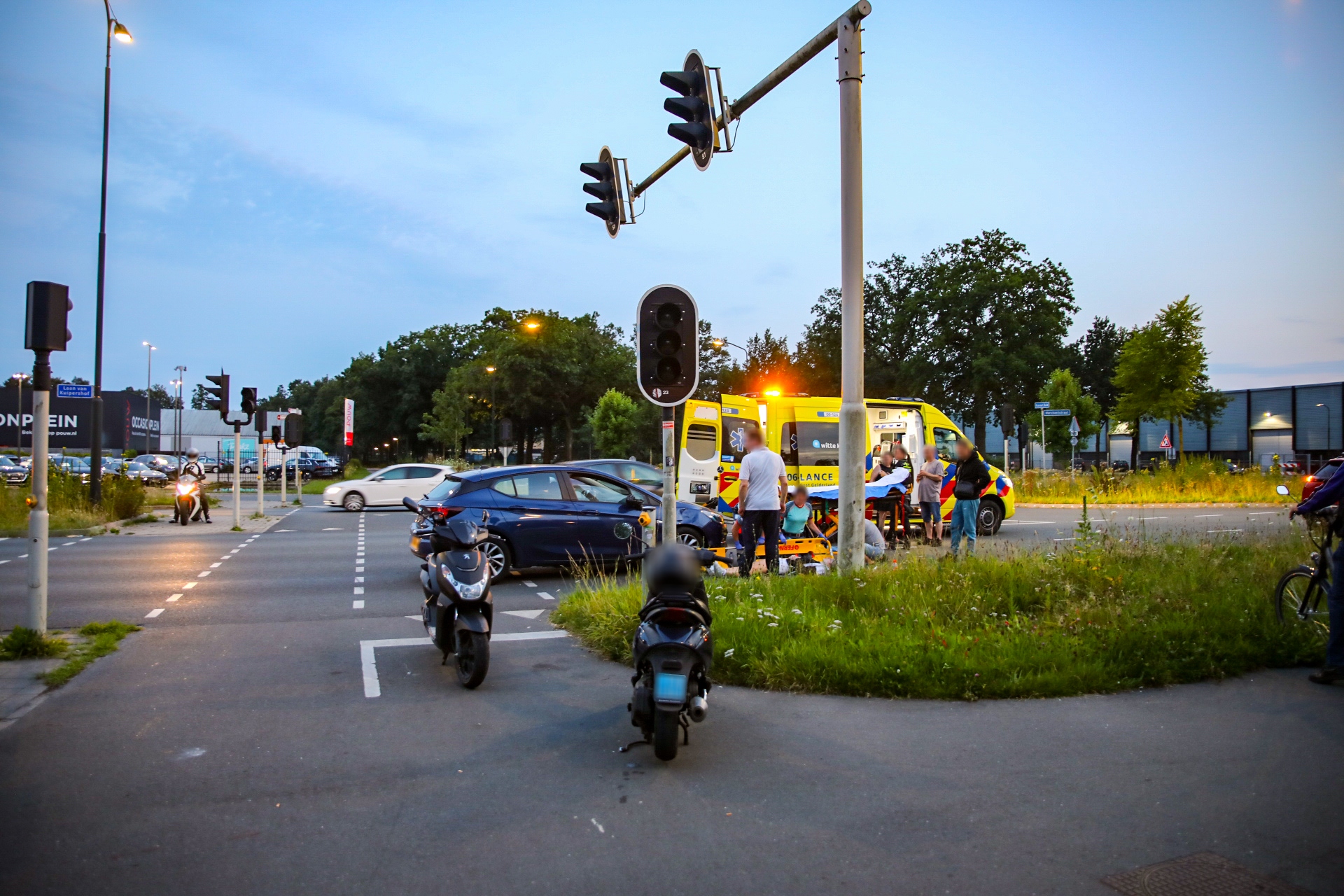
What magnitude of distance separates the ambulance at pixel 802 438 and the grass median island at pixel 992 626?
7.70 metres

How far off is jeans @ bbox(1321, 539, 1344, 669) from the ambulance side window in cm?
1133

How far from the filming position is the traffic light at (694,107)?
8.28 metres

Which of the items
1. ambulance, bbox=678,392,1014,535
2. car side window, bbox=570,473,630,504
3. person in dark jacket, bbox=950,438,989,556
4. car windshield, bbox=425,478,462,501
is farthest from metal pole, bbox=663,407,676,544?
ambulance, bbox=678,392,1014,535

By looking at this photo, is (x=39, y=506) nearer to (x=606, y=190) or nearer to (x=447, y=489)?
(x=447, y=489)

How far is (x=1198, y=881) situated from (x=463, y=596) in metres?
4.60

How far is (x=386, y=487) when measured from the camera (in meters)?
29.7

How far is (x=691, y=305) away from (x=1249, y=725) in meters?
4.65

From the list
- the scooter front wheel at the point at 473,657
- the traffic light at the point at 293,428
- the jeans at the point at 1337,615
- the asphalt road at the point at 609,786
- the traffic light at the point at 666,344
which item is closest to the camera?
the asphalt road at the point at 609,786

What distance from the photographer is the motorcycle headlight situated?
643 centimetres

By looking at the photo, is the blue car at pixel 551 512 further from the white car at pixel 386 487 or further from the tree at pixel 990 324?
the tree at pixel 990 324

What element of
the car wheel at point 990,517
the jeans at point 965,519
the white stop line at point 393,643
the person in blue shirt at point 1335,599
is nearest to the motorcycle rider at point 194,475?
the white stop line at point 393,643

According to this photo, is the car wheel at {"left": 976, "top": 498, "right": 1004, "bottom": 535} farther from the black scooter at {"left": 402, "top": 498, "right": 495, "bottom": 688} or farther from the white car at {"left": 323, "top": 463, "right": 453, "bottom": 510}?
the white car at {"left": 323, "top": 463, "right": 453, "bottom": 510}

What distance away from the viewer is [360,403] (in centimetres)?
9956

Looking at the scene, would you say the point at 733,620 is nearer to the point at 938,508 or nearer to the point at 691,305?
the point at 691,305
